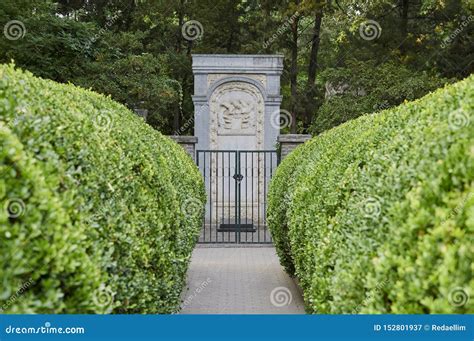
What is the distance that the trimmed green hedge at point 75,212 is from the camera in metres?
2.40

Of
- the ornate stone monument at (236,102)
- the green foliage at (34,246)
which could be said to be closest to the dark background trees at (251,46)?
the ornate stone monument at (236,102)

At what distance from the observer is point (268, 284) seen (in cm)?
954

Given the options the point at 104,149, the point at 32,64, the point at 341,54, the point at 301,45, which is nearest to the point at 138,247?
the point at 104,149

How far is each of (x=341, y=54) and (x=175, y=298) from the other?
2153 cm

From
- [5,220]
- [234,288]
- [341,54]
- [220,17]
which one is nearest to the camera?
[5,220]

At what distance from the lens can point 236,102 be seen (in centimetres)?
1792

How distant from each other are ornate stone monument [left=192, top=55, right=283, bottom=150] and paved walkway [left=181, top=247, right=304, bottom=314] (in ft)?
16.3

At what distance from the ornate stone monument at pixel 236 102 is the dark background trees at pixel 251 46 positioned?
55.6 inches

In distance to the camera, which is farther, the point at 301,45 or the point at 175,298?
the point at 301,45

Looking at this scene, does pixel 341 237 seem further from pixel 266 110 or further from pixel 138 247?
pixel 266 110

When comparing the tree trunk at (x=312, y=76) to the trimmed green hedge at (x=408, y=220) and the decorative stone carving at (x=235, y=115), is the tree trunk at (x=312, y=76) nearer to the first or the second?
the decorative stone carving at (x=235, y=115)

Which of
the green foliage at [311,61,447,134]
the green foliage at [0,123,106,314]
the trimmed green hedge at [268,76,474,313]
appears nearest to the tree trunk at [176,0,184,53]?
the green foliage at [311,61,447,134]

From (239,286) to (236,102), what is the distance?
930 cm

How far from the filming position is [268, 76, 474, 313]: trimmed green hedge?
2277mm
